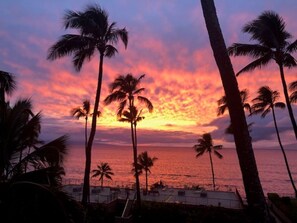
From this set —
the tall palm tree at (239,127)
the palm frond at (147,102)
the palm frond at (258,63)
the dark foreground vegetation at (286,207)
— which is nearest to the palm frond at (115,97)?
the palm frond at (147,102)

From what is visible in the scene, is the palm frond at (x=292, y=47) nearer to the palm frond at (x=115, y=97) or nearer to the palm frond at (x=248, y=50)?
the palm frond at (x=248, y=50)

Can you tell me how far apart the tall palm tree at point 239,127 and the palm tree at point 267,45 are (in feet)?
34.9

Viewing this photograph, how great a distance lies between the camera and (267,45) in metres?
17.5

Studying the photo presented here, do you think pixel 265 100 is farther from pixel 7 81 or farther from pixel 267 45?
pixel 7 81

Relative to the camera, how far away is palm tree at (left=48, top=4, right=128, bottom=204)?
15.7 m

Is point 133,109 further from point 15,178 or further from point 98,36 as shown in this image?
point 15,178

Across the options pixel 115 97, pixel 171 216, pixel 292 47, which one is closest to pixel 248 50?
pixel 292 47

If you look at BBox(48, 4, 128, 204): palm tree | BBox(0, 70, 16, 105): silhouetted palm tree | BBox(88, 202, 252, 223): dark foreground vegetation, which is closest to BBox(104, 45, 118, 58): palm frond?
BBox(48, 4, 128, 204): palm tree

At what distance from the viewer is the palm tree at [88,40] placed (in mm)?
15656

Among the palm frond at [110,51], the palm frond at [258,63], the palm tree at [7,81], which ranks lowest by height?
the palm tree at [7,81]

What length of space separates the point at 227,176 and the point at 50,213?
110269 millimetres

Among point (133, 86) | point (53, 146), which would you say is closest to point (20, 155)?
point (53, 146)

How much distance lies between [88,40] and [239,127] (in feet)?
43.8

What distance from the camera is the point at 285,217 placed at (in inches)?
806
